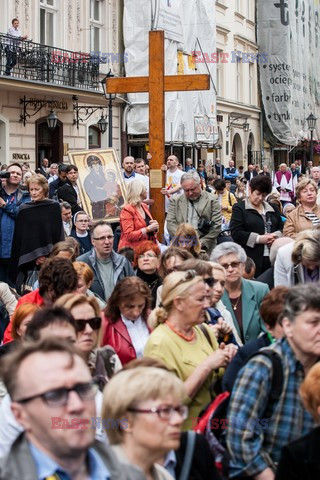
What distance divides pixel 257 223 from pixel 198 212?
0.91 metres

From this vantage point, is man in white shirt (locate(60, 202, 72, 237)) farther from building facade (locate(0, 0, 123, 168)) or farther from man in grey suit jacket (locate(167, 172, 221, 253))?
building facade (locate(0, 0, 123, 168))

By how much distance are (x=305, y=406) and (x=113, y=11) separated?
990 inches

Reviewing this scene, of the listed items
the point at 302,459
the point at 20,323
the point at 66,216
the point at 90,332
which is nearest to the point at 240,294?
the point at 20,323

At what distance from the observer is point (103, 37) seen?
2720 cm

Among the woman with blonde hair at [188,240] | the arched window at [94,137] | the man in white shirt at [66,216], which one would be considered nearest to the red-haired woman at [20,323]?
the woman with blonde hair at [188,240]

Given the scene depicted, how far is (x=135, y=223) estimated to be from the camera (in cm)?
983

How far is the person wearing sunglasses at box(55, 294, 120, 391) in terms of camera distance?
479cm

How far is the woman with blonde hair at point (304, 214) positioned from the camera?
8.75 m

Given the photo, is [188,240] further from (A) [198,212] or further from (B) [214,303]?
(B) [214,303]

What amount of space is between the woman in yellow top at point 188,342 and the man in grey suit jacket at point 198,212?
14.9ft

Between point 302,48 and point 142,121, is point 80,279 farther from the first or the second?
point 302,48

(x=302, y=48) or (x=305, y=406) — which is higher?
(x=302, y=48)

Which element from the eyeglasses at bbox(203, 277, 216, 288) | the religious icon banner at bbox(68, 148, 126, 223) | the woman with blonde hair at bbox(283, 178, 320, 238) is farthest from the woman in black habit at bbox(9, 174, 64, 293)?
the eyeglasses at bbox(203, 277, 216, 288)

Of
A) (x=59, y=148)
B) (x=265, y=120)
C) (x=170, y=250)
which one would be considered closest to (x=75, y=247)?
(x=170, y=250)
